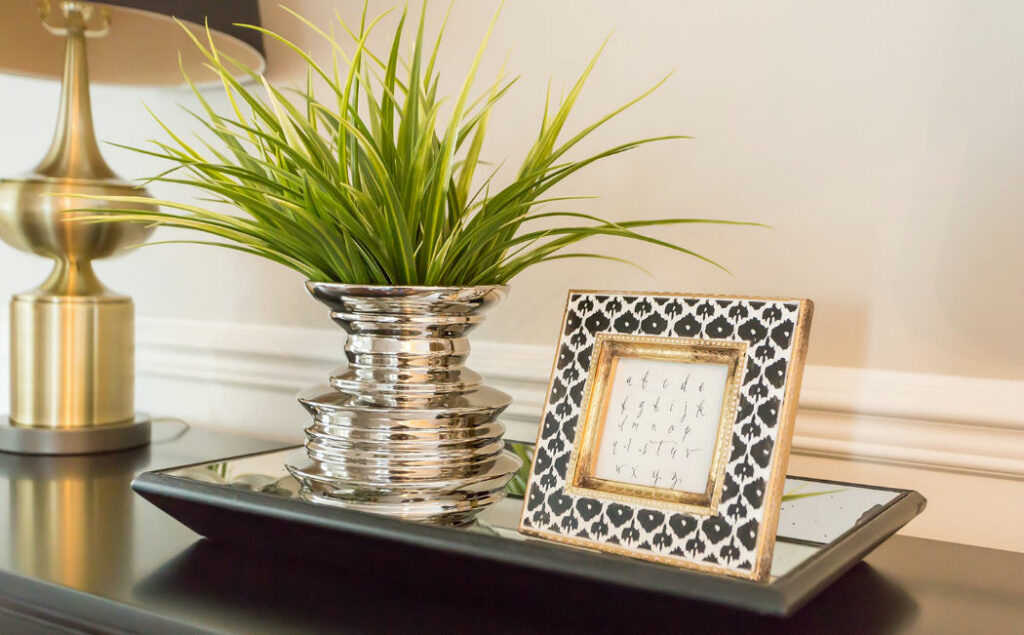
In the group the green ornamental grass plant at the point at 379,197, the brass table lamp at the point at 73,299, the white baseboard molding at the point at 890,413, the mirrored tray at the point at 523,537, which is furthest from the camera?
the brass table lamp at the point at 73,299

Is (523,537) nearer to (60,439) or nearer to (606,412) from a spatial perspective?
(606,412)

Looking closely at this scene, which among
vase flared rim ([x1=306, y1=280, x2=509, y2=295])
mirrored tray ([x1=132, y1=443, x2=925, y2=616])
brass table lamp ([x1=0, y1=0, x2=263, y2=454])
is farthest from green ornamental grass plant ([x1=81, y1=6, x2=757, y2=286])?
brass table lamp ([x1=0, y1=0, x2=263, y2=454])

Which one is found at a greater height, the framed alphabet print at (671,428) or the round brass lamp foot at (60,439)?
the framed alphabet print at (671,428)

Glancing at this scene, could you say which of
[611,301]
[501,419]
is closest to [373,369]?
[611,301]

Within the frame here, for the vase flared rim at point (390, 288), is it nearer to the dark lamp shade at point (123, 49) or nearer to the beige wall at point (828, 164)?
the beige wall at point (828, 164)

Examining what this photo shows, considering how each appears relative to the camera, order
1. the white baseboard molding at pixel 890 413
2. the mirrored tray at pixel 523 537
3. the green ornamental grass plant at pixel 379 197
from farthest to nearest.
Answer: the white baseboard molding at pixel 890 413 < the green ornamental grass plant at pixel 379 197 < the mirrored tray at pixel 523 537

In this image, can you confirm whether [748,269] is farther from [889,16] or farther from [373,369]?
[373,369]

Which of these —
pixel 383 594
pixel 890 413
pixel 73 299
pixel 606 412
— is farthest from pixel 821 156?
pixel 73 299

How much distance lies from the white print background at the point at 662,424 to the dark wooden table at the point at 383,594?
0.09 m

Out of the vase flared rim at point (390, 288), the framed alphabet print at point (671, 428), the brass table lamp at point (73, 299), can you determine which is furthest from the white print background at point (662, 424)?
the brass table lamp at point (73, 299)

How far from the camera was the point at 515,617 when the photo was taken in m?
0.45

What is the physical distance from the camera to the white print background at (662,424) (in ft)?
1.55

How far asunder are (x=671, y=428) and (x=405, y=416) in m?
→ 0.16

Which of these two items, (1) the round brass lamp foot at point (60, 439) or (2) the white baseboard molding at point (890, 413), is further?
(1) the round brass lamp foot at point (60, 439)
